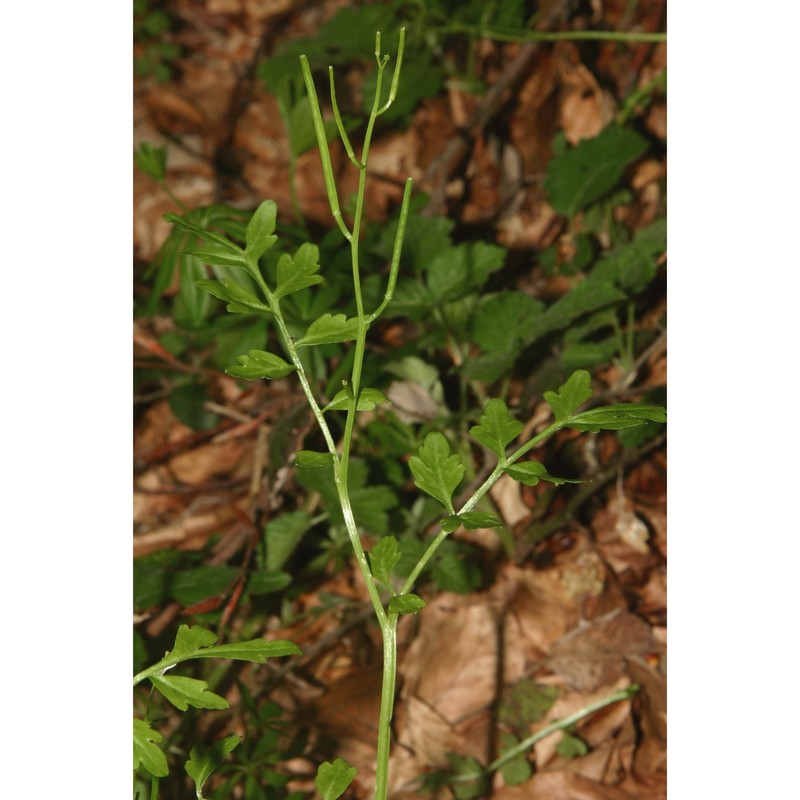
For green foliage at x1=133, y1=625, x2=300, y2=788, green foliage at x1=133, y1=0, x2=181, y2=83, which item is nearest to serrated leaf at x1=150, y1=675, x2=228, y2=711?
green foliage at x1=133, y1=625, x2=300, y2=788

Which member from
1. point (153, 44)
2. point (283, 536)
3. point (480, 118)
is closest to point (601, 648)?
point (283, 536)

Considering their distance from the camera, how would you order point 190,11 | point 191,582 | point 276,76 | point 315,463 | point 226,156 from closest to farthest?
point 315,463, point 191,582, point 276,76, point 226,156, point 190,11

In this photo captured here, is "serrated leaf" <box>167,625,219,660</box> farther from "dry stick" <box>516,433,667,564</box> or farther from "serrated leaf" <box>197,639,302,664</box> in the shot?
"dry stick" <box>516,433,667,564</box>

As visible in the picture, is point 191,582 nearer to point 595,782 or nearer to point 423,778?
point 423,778

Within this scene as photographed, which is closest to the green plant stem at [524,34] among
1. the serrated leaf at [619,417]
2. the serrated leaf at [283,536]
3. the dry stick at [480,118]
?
the dry stick at [480,118]

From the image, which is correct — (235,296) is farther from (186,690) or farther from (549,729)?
(549,729)

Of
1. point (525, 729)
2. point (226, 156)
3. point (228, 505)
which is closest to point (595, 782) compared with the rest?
point (525, 729)

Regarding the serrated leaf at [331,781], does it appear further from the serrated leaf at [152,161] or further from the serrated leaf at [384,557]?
the serrated leaf at [152,161]
